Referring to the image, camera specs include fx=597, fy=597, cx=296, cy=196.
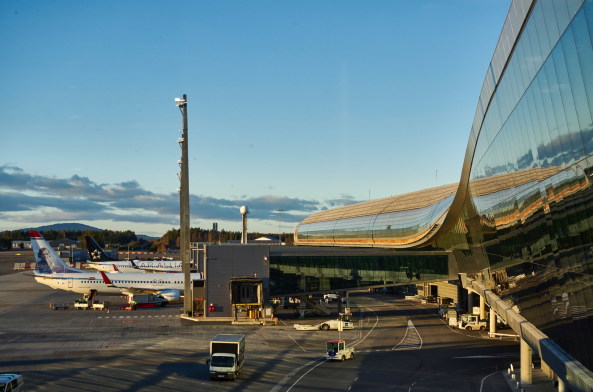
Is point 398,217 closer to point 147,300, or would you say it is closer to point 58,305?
point 147,300

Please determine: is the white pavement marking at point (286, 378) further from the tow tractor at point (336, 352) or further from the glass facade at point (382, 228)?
the glass facade at point (382, 228)

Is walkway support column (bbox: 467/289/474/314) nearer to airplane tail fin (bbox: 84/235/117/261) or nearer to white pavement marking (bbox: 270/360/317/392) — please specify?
white pavement marking (bbox: 270/360/317/392)

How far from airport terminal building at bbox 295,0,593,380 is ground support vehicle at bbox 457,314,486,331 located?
21255 mm

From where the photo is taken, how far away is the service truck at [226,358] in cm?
3816

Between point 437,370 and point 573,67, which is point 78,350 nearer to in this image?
point 437,370

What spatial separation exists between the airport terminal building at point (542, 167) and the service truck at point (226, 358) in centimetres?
1738

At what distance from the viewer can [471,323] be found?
6078cm

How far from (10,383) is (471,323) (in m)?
43.8

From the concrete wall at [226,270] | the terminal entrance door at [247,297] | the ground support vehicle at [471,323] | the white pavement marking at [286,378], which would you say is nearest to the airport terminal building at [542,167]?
the white pavement marking at [286,378]

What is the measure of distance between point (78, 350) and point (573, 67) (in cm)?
4324

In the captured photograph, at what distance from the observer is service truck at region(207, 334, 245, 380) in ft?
125

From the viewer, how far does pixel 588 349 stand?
57.0ft

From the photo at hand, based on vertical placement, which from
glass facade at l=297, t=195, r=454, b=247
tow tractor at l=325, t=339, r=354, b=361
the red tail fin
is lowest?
tow tractor at l=325, t=339, r=354, b=361

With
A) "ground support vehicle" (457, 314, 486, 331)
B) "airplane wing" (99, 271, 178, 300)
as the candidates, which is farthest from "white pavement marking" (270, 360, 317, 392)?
"airplane wing" (99, 271, 178, 300)
